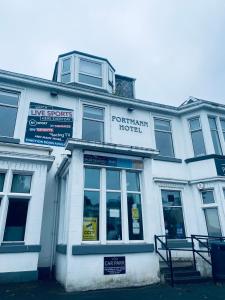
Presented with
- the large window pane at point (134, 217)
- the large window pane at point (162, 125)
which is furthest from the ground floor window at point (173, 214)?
the large window pane at point (162, 125)

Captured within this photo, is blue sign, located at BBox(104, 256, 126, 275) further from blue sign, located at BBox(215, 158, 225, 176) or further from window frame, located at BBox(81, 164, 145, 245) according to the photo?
blue sign, located at BBox(215, 158, 225, 176)

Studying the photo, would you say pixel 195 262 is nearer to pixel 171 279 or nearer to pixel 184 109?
pixel 171 279

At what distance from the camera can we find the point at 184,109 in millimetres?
12977

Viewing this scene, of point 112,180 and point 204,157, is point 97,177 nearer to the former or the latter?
point 112,180

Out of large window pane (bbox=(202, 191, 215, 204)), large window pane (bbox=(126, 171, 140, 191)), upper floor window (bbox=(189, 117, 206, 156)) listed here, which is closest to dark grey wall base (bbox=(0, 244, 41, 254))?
large window pane (bbox=(126, 171, 140, 191))

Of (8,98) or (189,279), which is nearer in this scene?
(189,279)

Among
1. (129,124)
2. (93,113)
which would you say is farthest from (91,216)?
(129,124)

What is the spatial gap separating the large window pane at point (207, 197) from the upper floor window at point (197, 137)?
203 centimetres

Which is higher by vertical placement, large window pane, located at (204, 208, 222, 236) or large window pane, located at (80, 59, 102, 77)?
large window pane, located at (80, 59, 102, 77)

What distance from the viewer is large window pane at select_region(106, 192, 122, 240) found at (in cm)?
755

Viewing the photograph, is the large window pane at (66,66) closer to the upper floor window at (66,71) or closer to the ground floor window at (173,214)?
the upper floor window at (66,71)

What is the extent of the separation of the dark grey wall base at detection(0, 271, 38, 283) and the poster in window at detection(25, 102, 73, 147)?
4868 mm

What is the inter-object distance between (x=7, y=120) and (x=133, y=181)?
19.4ft

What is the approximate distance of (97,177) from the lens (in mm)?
8008
